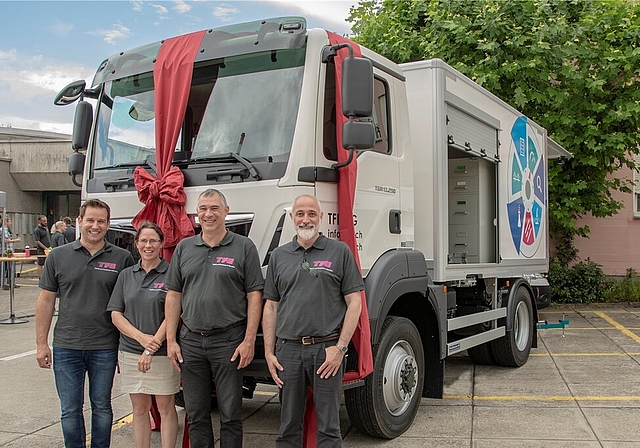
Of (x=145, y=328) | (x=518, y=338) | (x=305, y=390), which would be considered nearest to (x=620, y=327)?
(x=518, y=338)

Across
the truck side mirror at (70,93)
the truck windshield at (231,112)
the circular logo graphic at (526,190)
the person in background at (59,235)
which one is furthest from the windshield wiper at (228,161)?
the person in background at (59,235)

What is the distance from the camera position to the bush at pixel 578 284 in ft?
47.5

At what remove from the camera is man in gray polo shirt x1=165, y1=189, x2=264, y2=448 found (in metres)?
4.12

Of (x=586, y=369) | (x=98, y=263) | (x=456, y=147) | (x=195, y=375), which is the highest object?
(x=456, y=147)

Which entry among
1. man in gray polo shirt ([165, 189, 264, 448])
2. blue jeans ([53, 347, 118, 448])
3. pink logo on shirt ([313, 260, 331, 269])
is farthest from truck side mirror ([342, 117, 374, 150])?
blue jeans ([53, 347, 118, 448])

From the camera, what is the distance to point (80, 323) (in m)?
4.34

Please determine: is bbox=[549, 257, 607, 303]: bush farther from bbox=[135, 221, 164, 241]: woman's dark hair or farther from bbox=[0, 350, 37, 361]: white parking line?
bbox=[135, 221, 164, 241]: woman's dark hair

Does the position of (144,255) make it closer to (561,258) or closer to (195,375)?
(195,375)

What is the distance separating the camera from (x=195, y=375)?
423cm

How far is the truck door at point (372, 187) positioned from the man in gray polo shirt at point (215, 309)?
666 millimetres

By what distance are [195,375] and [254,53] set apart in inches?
86.8

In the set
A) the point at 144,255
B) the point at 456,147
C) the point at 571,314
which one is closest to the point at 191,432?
the point at 144,255

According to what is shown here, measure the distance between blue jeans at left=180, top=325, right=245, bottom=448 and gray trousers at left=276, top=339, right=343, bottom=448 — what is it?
11.8 inches

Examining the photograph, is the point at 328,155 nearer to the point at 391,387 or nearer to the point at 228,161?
the point at 228,161
